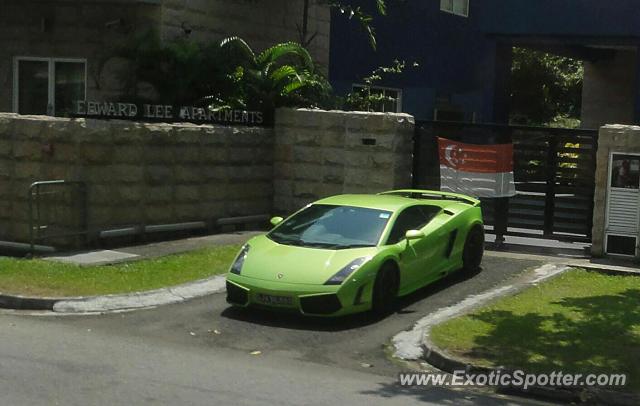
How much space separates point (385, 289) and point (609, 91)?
23185 mm

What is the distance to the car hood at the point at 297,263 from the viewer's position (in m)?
10.5

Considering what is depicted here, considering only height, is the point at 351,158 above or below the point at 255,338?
above

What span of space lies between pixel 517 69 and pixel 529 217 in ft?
84.8

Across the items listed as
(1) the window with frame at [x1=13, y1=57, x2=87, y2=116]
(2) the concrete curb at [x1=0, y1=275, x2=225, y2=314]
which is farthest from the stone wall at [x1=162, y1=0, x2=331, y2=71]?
(2) the concrete curb at [x1=0, y1=275, x2=225, y2=314]

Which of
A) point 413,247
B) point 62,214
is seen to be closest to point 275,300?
point 413,247

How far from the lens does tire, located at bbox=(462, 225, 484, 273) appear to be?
13141mm

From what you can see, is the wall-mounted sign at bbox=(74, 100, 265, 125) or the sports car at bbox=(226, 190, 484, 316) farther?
the wall-mounted sign at bbox=(74, 100, 265, 125)

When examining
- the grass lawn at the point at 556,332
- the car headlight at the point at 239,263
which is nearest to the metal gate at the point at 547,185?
the grass lawn at the point at 556,332

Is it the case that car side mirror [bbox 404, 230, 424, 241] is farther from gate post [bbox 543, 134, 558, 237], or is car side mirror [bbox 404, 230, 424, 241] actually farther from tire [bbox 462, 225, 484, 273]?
gate post [bbox 543, 134, 558, 237]

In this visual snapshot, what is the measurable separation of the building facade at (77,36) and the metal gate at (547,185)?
612 centimetres

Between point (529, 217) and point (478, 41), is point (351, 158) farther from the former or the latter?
point (478, 41)

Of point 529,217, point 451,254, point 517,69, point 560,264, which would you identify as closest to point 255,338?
point 451,254

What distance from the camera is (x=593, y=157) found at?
1497 centimetres

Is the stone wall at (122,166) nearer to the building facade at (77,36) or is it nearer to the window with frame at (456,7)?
the building facade at (77,36)
